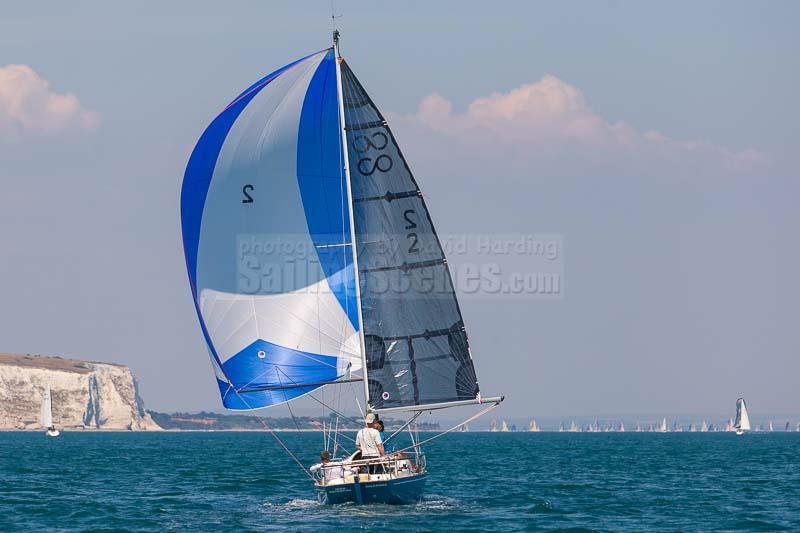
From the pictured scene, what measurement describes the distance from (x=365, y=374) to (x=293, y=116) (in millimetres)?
7902

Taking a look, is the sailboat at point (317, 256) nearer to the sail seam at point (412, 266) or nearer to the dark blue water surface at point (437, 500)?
the sail seam at point (412, 266)

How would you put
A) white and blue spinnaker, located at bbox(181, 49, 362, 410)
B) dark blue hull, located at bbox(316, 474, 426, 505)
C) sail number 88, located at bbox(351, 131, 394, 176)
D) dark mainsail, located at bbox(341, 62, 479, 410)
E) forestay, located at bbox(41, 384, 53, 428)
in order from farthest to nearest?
1. forestay, located at bbox(41, 384, 53, 428)
2. white and blue spinnaker, located at bbox(181, 49, 362, 410)
3. sail number 88, located at bbox(351, 131, 394, 176)
4. dark mainsail, located at bbox(341, 62, 479, 410)
5. dark blue hull, located at bbox(316, 474, 426, 505)

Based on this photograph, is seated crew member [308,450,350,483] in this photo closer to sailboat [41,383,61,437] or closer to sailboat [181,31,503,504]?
sailboat [181,31,503,504]

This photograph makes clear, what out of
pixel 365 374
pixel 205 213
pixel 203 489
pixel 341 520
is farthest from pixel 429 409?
pixel 203 489

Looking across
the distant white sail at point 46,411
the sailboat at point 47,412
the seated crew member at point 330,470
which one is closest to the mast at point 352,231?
the seated crew member at point 330,470

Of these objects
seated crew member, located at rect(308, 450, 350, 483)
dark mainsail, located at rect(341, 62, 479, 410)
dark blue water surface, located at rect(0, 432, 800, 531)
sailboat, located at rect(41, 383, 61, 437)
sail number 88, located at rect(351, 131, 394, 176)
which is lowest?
sailboat, located at rect(41, 383, 61, 437)

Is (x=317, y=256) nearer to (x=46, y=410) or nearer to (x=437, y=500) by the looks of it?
(x=437, y=500)

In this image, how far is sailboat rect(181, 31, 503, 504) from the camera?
34344 millimetres

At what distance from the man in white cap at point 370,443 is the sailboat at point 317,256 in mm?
1081

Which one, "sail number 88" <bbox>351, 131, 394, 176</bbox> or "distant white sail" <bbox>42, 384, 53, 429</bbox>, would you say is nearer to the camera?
"sail number 88" <bbox>351, 131, 394, 176</bbox>

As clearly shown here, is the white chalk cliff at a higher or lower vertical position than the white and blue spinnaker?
lower

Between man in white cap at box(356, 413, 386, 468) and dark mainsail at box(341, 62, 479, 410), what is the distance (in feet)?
3.27

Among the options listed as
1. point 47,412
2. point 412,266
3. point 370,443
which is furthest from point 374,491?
point 47,412

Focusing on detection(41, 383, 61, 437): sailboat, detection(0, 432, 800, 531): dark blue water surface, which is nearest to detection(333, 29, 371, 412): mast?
detection(0, 432, 800, 531): dark blue water surface
